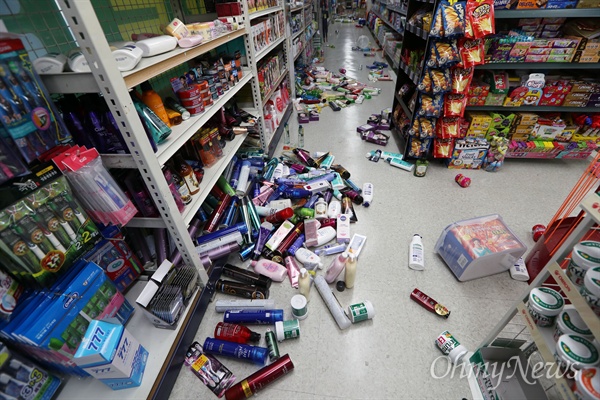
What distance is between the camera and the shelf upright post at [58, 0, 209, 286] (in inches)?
30.4

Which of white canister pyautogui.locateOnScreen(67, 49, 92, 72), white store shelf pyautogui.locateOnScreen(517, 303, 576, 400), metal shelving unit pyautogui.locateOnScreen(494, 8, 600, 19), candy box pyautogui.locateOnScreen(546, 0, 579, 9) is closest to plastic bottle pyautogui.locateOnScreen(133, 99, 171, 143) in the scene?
white canister pyautogui.locateOnScreen(67, 49, 92, 72)

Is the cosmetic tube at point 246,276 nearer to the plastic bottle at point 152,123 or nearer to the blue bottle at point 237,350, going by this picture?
the blue bottle at point 237,350

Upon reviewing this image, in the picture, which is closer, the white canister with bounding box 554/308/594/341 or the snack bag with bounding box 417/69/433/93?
the white canister with bounding box 554/308/594/341

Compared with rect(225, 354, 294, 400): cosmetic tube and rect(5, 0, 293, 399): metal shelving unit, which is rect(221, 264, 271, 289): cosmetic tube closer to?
rect(5, 0, 293, 399): metal shelving unit

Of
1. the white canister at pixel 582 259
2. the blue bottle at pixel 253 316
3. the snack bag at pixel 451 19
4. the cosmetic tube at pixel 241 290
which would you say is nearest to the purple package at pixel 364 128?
the snack bag at pixel 451 19

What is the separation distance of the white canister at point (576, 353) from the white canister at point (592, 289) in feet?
0.32

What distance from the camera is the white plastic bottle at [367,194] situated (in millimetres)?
2318

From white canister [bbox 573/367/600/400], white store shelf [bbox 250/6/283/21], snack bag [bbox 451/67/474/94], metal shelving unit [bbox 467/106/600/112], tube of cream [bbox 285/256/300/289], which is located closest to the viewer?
white canister [bbox 573/367/600/400]

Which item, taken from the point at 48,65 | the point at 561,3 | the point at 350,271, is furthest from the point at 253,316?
the point at 561,3

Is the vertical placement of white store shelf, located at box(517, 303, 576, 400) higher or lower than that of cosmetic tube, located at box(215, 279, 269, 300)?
higher

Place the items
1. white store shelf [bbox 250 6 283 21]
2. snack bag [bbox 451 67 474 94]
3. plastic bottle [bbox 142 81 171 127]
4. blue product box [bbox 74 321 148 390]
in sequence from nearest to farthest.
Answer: blue product box [bbox 74 321 148 390] → plastic bottle [bbox 142 81 171 127] → snack bag [bbox 451 67 474 94] → white store shelf [bbox 250 6 283 21]

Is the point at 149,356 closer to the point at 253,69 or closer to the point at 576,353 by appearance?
the point at 576,353

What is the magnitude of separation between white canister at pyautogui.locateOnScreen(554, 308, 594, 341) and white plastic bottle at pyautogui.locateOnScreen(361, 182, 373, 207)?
147 cm

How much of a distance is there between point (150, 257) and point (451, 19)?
263 centimetres
